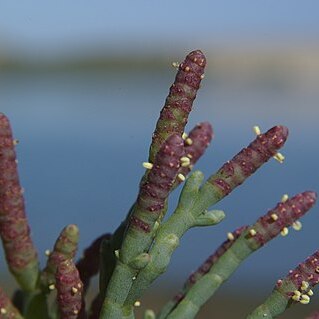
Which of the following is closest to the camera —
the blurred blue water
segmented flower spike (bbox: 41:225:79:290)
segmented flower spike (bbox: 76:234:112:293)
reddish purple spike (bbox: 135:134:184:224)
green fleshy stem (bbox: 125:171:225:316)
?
reddish purple spike (bbox: 135:134:184:224)

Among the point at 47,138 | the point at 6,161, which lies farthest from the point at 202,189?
the point at 47,138

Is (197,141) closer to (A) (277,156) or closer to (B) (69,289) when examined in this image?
(A) (277,156)

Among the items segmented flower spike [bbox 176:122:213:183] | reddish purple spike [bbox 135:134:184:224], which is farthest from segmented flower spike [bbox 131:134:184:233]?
segmented flower spike [bbox 176:122:213:183]

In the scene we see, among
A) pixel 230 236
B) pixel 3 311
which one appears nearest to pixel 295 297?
pixel 230 236

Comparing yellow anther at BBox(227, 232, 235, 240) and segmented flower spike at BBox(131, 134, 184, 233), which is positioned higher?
segmented flower spike at BBox(131, 134, 184, 233)

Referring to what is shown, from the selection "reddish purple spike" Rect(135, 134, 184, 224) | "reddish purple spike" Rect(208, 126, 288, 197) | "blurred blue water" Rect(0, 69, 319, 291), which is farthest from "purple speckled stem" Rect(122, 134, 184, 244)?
"blurred blue water" Rect(0, 69, 319, 291)

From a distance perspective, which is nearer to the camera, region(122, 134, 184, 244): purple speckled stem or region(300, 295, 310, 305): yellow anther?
region(122, 134, 184, 244): purple speckled stem

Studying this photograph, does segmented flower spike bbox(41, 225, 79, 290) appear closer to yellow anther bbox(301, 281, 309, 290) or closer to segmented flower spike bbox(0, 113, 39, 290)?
segmented flower spike bbox(0, 113, 39, 290)

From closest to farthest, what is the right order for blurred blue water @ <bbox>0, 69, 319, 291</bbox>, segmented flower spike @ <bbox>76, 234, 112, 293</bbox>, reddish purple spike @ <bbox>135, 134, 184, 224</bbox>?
1. reddish purple spike @ <bbox>135, 134, 184, 224</bbox>
2. segmented flower spike @ <bbox>76, 234, 112, 293</bbox>
3. blurred blue water @ <bbox>0, 69, 319, 291</bbox>
